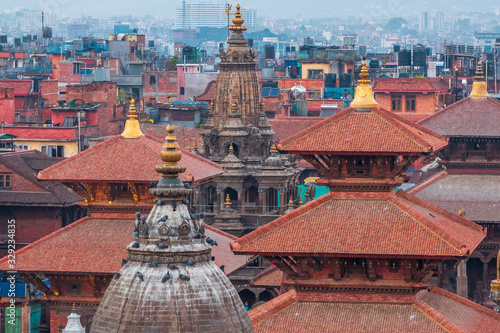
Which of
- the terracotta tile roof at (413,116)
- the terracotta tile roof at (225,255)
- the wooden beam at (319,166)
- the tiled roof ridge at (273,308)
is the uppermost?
the wooden beam at (319,166)

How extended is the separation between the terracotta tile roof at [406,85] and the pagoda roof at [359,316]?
86.9 metres

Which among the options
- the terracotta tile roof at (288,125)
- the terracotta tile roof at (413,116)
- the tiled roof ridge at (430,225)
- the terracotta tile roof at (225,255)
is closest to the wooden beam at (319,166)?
the tiled roof ridge at (430,225)

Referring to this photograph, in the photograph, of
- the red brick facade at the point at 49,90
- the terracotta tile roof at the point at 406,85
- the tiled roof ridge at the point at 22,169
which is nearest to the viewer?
the tiled roof ridge at the point at 22,169

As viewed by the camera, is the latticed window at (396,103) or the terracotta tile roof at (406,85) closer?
the terracotta tile roof at (406,85)

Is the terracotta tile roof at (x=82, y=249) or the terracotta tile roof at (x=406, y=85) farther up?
the terracotta tile roof at (x=406, y=85)

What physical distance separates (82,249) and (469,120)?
862 inches

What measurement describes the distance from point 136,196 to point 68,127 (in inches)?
1816

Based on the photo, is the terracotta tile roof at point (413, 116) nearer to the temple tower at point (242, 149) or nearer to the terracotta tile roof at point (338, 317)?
the temple tower at point (242, 149)

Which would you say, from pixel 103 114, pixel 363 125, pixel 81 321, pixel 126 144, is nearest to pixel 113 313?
pixel 363 125

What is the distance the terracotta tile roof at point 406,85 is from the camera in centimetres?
12769

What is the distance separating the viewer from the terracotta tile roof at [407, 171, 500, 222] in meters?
66.1

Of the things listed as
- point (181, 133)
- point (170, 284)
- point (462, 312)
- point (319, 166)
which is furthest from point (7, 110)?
point (170, 284)

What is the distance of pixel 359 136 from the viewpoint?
42062 mm

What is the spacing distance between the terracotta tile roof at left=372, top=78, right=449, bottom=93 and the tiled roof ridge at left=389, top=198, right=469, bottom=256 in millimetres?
86448
